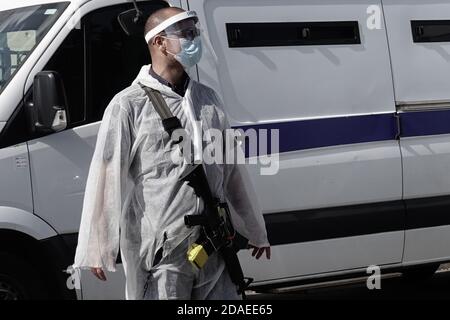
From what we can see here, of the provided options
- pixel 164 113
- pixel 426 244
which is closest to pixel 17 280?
pixel 164 113

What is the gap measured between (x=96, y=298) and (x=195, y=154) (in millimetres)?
1822

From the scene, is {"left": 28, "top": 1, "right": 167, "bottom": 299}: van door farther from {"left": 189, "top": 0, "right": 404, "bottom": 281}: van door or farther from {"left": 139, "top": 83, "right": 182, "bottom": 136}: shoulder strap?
{"left": 139, "top": 83, "right": 182, "bottom": 136}: shoulder strap

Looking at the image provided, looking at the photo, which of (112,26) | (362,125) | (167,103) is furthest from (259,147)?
(167,103)

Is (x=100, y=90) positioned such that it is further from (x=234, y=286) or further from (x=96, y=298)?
(x=234, y=286)

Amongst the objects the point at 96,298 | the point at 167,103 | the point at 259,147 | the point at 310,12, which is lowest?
the point at 96,298

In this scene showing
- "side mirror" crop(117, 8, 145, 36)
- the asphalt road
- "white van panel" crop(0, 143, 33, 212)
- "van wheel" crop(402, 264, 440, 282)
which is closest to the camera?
"white van panel" crop(0, 143, 33, 212)

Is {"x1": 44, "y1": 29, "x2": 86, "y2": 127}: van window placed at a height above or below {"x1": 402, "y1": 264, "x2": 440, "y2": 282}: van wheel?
above

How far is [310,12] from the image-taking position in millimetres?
5879

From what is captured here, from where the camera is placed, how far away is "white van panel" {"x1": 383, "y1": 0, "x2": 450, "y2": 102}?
611 centimetres

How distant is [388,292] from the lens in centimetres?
763

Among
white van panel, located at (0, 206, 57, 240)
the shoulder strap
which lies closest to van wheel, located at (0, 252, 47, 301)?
white van panel, located at (0, 206, 57, 240)

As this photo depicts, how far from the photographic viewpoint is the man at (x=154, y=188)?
3.72 m

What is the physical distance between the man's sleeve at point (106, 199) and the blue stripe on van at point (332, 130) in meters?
1.89

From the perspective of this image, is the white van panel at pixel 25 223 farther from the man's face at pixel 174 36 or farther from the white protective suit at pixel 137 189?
the man's face at pixel 174 36
